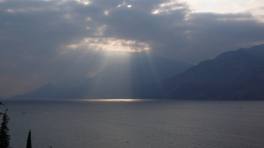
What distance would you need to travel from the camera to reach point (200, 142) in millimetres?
66062

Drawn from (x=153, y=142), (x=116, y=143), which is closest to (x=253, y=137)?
(x=153, y=142)

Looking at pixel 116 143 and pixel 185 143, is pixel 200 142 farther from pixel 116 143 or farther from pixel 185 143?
pixel 116 143

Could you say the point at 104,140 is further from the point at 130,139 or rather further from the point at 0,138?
the point at 0,138

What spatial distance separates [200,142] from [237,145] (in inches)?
399

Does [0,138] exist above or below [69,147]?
above

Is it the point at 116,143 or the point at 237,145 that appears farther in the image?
the point at 116,143

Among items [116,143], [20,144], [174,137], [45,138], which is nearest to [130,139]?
[116,143]

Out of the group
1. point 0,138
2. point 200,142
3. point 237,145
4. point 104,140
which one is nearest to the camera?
point 0,138

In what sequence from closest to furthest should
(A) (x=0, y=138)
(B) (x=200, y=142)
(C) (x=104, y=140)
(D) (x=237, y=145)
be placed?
(A) (x=0, y=138) < (D) (x=237, y=145) < (B) (x=200, y=142) < (C) (x=104, y=140)

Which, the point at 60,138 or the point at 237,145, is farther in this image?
the point at 60,138

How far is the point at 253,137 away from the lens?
70.9 m

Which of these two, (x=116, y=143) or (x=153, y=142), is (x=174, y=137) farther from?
(x=116, y=143)

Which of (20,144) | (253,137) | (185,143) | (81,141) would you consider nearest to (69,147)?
(81,141)

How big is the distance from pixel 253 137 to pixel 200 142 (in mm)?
19452
